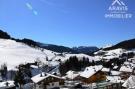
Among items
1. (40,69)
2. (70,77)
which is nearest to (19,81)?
(70,77)

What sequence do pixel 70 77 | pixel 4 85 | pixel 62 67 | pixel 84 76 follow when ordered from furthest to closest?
pixel 62 67, pixel 70 77, pixel 84 76, pixel 4 85

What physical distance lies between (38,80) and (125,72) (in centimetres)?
5585

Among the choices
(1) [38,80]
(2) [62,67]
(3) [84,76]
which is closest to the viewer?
(1) [38,80]

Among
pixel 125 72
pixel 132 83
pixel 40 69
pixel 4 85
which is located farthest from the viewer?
pixel 40 69

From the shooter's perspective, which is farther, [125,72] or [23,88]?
[125,72]

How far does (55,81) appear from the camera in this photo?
83375 millimetres

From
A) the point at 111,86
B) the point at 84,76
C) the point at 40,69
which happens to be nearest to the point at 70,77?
the point at 84,76

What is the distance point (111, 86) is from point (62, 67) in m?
88.7

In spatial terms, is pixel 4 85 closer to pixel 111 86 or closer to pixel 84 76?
pixel 84 76

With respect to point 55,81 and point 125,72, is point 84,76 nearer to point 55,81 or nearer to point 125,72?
point 55,81

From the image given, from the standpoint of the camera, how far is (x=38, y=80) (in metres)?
81.2

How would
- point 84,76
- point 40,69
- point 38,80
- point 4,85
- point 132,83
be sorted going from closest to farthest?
point 132,83
point 38,80
point 4,85
point 84,76
point 40,69

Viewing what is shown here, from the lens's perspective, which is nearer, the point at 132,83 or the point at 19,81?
the point at 132,83

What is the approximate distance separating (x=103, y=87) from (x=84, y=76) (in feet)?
96.8
